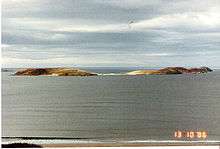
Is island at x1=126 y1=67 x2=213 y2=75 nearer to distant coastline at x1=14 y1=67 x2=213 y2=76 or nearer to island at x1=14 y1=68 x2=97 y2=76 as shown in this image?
distant coastline at x1=14 y1=67 x2=213 y2=76

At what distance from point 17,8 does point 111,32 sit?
32 centimetres

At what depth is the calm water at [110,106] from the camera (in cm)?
150

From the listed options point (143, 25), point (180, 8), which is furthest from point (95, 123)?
point (180, 8)
